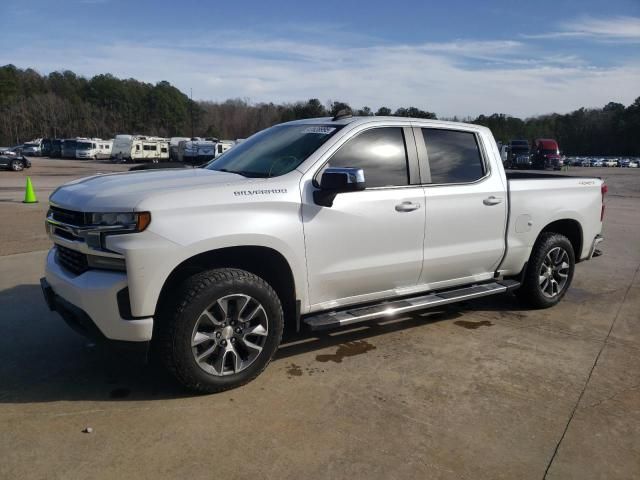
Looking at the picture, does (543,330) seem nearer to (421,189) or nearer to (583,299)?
(583,299)

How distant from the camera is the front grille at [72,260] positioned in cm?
343

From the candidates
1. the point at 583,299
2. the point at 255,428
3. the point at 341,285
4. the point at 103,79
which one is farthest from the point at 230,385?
the point at 103,79

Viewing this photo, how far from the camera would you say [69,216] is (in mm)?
3506

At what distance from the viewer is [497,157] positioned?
5.11 metres

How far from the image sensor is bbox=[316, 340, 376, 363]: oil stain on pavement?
422 centimetres

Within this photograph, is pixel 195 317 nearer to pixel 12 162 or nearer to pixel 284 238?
pixel 284 238

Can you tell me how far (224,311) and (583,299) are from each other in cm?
446

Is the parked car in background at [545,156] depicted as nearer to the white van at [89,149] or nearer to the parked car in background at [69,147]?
the white van at [89,149]

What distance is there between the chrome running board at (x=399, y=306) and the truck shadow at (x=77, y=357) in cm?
50

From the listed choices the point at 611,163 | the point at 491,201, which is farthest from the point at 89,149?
the point at 611,163

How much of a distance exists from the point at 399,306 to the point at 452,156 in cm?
147

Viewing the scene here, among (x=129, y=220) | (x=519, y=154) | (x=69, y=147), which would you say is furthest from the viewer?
(x=69, y=147)

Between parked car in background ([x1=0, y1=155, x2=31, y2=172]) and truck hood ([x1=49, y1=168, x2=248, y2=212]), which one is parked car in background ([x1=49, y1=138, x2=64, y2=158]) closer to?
parked car in background ([x1=0, y1=155, x2=31, y2=172])

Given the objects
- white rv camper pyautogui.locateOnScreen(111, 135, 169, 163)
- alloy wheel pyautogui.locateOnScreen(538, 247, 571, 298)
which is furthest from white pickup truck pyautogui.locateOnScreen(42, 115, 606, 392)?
white rv camper pyautogui.locateOnScreen(111, 135, 169, 163)
